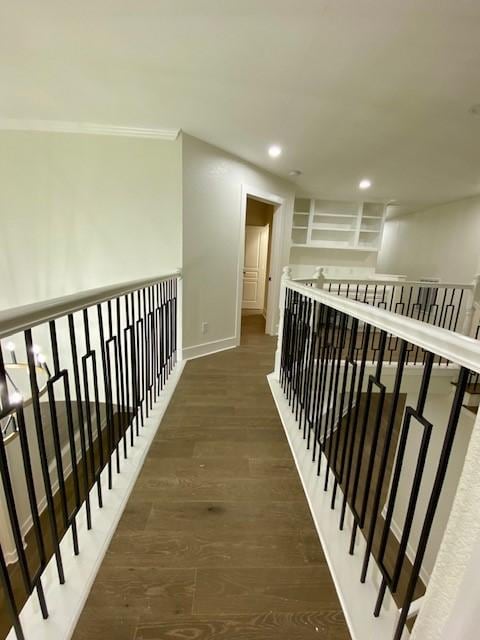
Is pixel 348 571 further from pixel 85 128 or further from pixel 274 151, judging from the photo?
pixel 85 128

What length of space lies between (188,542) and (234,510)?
24cm

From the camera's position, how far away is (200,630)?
85cm

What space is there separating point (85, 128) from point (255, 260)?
12.5 ft

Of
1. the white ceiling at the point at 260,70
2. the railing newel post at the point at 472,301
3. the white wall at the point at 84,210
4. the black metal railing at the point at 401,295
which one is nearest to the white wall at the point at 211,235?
the white wall at the point at 84,210

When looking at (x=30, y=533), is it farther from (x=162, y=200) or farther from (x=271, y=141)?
(x=271, y=141)

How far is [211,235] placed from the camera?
10.2ft

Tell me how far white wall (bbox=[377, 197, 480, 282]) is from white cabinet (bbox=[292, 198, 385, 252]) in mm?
1182

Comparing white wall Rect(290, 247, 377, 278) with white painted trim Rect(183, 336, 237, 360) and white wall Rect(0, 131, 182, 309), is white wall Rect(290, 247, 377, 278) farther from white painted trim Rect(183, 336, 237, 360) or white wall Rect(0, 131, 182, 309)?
white wall Rect(0, 131, 182, 309)

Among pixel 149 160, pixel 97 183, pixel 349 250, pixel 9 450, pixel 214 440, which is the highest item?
pixel 149 160

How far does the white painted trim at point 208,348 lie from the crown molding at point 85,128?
2188 mm

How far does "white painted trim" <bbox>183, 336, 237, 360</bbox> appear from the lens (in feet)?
10.2

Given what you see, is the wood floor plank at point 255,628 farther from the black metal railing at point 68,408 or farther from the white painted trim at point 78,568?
the black metal railing at point 68,408

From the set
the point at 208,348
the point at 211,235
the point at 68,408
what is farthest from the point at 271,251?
the point at 68,408

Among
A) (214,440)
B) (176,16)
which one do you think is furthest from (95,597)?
(176,16)
